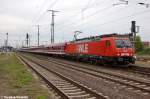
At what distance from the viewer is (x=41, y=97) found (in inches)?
467

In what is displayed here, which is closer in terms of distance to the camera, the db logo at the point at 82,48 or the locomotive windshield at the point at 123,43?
the locomotive windshield at the point at 123,43

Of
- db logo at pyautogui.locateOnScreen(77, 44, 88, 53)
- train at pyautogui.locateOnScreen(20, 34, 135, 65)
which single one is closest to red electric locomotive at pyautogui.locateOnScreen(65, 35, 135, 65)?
train at pyautogui.locateOnScreen(20, 34, 135, 65)

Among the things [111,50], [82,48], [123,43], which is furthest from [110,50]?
[82,48]

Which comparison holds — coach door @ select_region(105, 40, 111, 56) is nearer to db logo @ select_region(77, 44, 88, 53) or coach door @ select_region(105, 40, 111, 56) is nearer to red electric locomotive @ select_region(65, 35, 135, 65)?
red electric locomotive @ select_region(65, 35, 135, 65)

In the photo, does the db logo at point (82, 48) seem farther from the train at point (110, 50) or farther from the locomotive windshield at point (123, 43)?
the locomotive windshield at point (123, 43)

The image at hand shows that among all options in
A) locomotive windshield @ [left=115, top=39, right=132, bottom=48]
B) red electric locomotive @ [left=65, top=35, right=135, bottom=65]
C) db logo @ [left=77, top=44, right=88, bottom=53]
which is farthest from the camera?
db logo @ [left=77, top=44, right=88, bottom=53]

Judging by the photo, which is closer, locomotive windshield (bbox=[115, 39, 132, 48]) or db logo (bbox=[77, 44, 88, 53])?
locomotive windshield (bbox=[115, 39, 132, 48])

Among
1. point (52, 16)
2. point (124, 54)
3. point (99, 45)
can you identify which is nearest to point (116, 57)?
point (124, 54)

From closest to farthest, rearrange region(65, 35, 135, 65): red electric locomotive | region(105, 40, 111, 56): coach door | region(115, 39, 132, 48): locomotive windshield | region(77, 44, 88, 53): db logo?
1. region(65, 35, 135, 65): red electric locomotive
2. region(115, 39, 132, 48): locomotive windshield
3. region(105, 40, 111, 56): coach door
4. region(77, 44, 88, 53): db logo

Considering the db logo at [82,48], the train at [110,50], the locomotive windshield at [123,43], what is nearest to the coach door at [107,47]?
the train at [110,50]

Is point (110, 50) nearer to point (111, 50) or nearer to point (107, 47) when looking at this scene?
point (111, 50)

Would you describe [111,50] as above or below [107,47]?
below

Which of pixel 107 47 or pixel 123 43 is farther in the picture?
pixel 107 47

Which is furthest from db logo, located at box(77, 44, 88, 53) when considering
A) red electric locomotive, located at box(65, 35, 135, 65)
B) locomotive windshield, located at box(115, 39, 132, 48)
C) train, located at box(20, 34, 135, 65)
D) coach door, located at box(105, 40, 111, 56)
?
locomotive windshield, located at box(115, 39, 132, 48)
